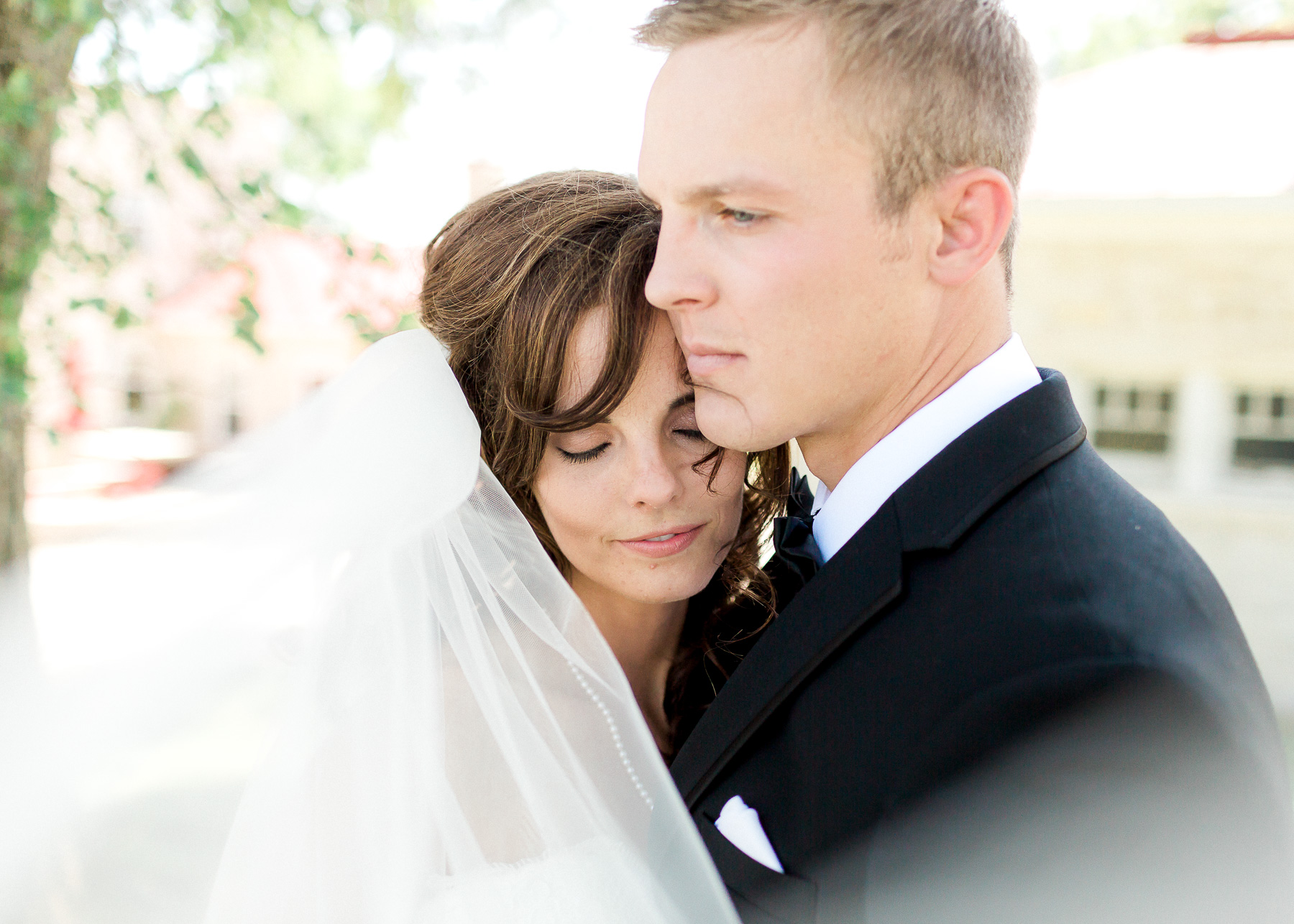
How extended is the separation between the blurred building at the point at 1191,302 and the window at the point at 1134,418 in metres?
0.01

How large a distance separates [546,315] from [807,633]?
3.07 ft

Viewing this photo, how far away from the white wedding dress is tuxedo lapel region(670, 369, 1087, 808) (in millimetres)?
273

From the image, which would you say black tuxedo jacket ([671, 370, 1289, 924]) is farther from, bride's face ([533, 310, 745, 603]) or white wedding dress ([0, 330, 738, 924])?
bride's face ([533, 310, 745, 603])

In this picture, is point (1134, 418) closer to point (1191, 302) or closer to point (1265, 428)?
point (1265, 428)

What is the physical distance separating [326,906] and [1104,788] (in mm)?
1292

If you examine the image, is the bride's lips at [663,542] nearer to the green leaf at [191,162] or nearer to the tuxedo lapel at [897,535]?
the tuxedo lapel at [897,535]

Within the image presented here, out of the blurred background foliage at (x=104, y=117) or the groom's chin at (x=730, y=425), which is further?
the blurred background foliage at (x=104, y=117)

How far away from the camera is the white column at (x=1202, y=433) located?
927 cm

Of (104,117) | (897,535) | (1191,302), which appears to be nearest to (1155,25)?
(1191,302)

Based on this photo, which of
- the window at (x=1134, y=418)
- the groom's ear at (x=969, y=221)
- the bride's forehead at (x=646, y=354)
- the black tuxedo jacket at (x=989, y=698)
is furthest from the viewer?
the window at (x=1134, y=418)

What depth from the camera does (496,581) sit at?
2010mm

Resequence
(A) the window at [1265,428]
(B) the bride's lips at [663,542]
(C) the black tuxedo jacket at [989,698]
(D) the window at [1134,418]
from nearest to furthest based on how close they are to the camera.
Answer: (C) the black tuxedo jacket at [989,698] < (B) the bride's lips at [663,542] < (A) the window at [1265,428] < (D) the window at [1134,418]

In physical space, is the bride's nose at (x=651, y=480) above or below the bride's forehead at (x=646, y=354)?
below

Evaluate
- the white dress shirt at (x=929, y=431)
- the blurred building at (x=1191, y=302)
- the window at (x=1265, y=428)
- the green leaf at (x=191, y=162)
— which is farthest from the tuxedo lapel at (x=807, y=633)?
the window at (x=1265, y=428)
